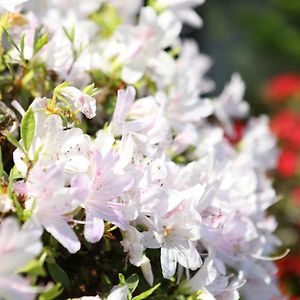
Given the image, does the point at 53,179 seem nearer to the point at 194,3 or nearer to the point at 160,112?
the point at 160,112

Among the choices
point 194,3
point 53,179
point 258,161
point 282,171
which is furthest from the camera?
point 282,171

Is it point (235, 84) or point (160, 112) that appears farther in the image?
point (235, 84)

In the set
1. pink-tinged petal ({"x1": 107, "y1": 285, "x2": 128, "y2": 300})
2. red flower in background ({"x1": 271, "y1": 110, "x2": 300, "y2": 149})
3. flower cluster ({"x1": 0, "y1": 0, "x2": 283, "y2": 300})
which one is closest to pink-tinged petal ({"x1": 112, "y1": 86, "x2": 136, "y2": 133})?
flower cluster ({"x1": 0, "y1": 0, "x2": 283, "y2": 300})

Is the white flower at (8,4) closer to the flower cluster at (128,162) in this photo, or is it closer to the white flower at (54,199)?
the flower cluster at (128,162)

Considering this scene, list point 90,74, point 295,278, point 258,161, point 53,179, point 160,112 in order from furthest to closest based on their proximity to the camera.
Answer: point 295,278 < point 258,161 < point 90,74 < point 160,112 < point 53,179

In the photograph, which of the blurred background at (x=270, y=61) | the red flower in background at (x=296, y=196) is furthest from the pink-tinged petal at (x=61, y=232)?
the red flower in background at (x=296, y=196)

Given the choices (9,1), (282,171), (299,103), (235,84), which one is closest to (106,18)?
(235,84)
